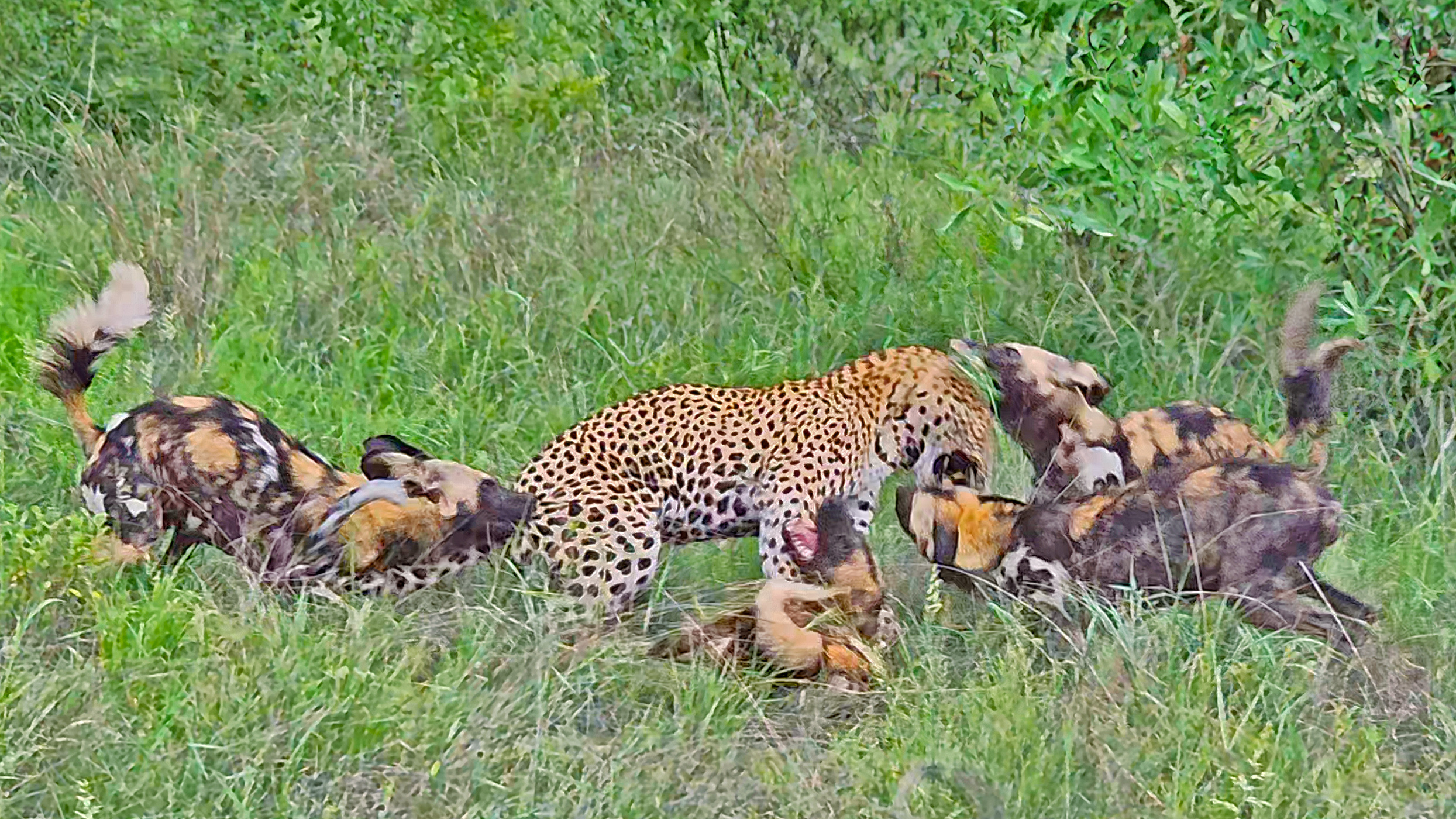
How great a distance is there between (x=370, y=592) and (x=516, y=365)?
1686mm

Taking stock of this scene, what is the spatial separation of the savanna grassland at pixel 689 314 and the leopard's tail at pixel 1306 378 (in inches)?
10.7

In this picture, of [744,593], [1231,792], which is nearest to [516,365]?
[744,593]

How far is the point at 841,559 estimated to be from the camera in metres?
4.56

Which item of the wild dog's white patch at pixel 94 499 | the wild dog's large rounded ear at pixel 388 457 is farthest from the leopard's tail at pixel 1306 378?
the wild dog's white patch at pixel 94 499

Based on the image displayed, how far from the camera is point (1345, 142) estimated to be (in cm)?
559

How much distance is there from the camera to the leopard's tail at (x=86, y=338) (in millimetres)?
4734

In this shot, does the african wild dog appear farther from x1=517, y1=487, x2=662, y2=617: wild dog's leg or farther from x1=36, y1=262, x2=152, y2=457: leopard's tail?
x1=36, y1=262, x2=152, y2=457: leopard's tail

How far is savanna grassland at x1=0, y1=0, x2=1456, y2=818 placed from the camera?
381cm

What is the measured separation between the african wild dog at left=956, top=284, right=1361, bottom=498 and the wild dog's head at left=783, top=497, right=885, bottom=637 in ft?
2.06

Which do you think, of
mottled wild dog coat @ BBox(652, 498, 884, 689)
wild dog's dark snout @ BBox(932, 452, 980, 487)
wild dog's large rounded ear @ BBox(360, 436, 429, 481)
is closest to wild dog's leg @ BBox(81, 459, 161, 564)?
wild dog's large rounded ear @ BBox(360, 436, 429, 481)

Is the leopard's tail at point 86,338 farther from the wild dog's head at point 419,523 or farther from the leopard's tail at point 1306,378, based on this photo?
the leopard's tail at point 1306,378

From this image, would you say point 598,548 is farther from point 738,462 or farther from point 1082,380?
point 1082,380

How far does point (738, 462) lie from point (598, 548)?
1.73 feet

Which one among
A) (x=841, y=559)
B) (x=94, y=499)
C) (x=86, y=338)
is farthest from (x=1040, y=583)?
(x=86, y=338)
